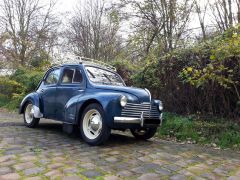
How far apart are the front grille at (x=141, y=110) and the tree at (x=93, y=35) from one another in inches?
635

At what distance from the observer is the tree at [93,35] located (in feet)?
74.1

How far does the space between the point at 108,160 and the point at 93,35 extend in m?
20.4

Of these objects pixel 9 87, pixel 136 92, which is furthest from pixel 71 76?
pixel 9 87

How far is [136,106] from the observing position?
17.9ft

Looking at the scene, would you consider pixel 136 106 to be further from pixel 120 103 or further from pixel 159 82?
pixel 159 82

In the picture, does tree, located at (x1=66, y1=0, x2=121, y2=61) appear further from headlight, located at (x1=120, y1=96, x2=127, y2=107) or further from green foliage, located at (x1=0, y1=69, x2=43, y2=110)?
headlight, located at (x1=120, y1=96, x2=127, y2=107)

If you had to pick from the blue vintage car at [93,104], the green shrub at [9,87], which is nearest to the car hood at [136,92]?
the blue vintage car at [93,104]

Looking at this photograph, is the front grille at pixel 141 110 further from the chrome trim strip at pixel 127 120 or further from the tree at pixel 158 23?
the tree at pixel 158 23

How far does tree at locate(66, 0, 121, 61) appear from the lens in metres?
22.6

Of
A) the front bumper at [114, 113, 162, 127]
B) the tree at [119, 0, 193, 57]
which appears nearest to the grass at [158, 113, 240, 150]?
the front bumper at [114, 113, 162, 127]

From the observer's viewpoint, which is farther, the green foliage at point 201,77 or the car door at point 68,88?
the green foliage at point 201,77

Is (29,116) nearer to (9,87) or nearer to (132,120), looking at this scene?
(132,120)

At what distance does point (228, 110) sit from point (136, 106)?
9.82ft

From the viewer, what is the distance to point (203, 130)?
691cm
